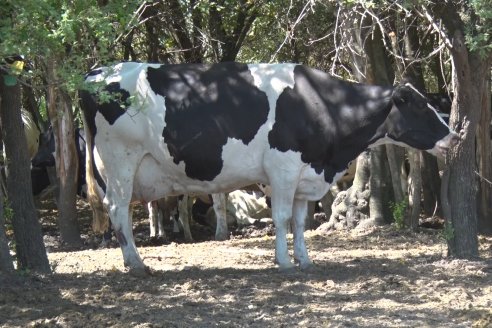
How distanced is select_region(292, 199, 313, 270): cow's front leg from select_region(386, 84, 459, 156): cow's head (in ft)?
4.43

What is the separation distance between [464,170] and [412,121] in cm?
81

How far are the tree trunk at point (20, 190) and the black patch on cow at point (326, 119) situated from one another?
2692mm

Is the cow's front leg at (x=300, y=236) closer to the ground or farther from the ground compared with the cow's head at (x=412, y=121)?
closer to the ground

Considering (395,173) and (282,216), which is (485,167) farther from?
(282,216)

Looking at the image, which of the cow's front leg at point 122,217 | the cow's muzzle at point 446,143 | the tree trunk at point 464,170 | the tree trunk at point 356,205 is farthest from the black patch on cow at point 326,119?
the tree trunk at point 356,205

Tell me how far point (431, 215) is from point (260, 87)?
23.1 ft

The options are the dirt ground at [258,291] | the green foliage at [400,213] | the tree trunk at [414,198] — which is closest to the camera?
the dirt ground at [258,291]

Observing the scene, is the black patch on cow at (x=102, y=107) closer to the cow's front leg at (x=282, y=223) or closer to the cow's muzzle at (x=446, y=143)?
the cow's front leg at (x=282, y=223)

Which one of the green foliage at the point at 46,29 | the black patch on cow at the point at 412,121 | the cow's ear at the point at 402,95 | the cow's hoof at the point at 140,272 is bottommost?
the cow's hoof at the point at 140,272

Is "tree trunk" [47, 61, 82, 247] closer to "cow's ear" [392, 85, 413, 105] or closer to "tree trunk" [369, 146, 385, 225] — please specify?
"tree trunk" [369, 146, 385, 225]

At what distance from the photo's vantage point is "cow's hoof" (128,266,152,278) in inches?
397

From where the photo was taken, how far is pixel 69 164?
14820mm

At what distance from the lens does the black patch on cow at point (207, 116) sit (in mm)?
10172

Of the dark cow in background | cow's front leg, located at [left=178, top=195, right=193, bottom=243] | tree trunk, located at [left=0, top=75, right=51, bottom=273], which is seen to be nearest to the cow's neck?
tree trunk, located at [left=0, top=75, right=51, bottom=273]
